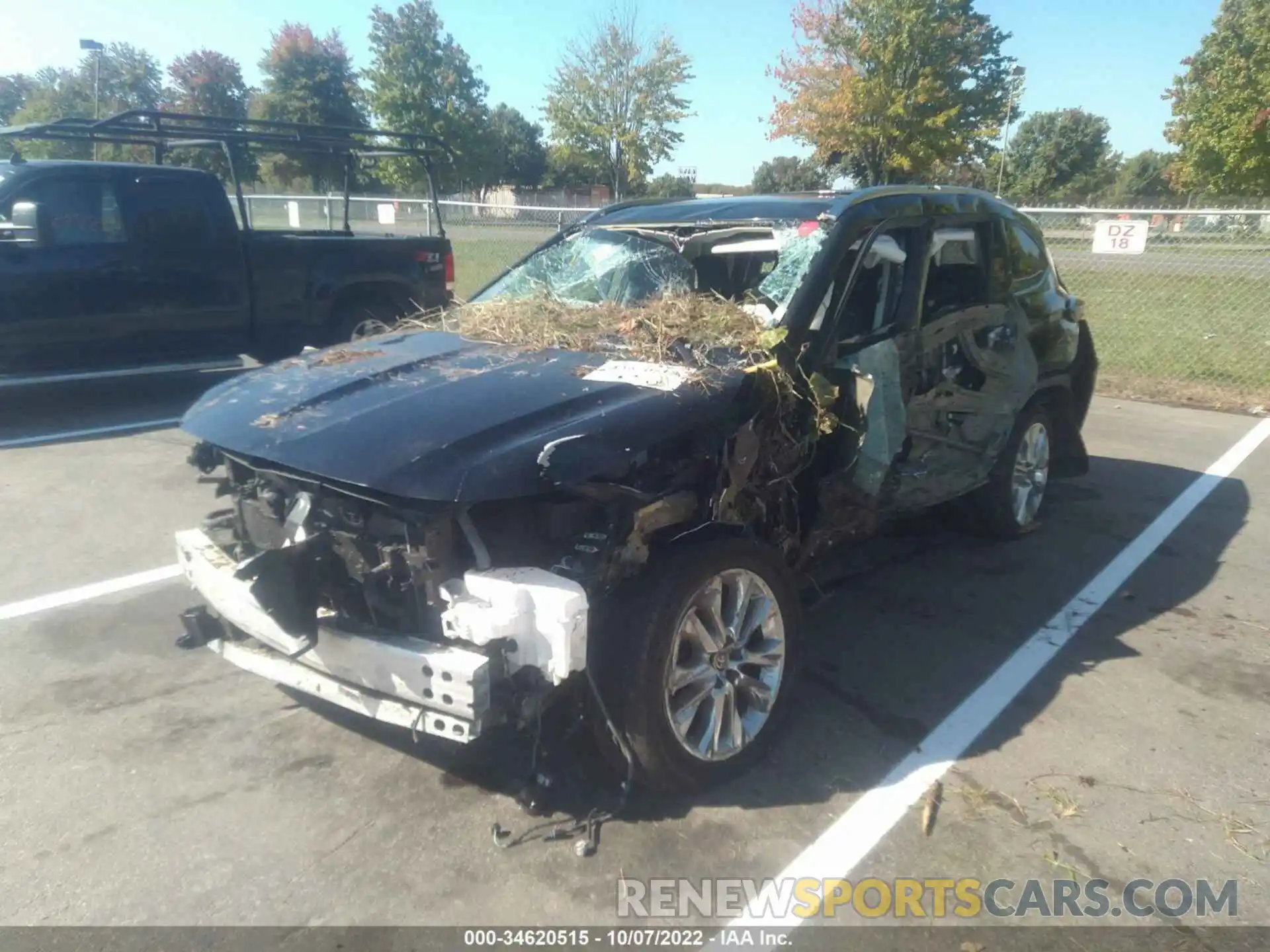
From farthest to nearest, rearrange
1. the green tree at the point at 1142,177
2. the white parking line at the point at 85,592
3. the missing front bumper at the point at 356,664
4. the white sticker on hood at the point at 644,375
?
the green tree at the point at 1142,177 → the white parking line at the point at 85,592 → the white sticker on hood at the point at 644,375 → the missing front bumper at the point at 356,664

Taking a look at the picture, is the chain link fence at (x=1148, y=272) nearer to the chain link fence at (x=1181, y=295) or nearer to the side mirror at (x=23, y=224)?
the chain link fence at (x=1181, y=295)

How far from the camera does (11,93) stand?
192 feet

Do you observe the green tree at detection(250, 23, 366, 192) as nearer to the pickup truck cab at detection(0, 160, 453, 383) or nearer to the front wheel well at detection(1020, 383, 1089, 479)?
the pickup truck cab at detection(0, 160, 453, 383)

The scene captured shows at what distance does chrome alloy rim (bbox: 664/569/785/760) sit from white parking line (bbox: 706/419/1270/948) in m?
0.45

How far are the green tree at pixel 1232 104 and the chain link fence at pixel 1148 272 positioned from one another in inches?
755

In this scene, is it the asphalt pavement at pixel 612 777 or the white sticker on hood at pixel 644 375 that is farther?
the white sticker on hood at pixel 644 375

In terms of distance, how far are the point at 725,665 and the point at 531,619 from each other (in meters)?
0.84

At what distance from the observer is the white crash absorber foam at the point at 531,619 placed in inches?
101

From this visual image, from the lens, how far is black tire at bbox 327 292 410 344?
941cm

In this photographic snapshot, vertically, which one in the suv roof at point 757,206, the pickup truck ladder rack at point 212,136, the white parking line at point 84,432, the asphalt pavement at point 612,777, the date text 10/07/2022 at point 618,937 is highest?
the pickup truck ladder rack at point 212,136

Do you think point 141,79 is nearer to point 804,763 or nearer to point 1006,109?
point 1006,109

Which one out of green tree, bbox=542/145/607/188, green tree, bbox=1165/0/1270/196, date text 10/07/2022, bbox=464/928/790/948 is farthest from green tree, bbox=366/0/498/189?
date text 10/07/2022, bbox=464/928/790/948

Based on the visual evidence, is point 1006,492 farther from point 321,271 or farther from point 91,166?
point 91,166

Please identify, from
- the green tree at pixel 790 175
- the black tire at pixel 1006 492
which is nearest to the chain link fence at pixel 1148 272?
the black tire at pixel 1006 492
